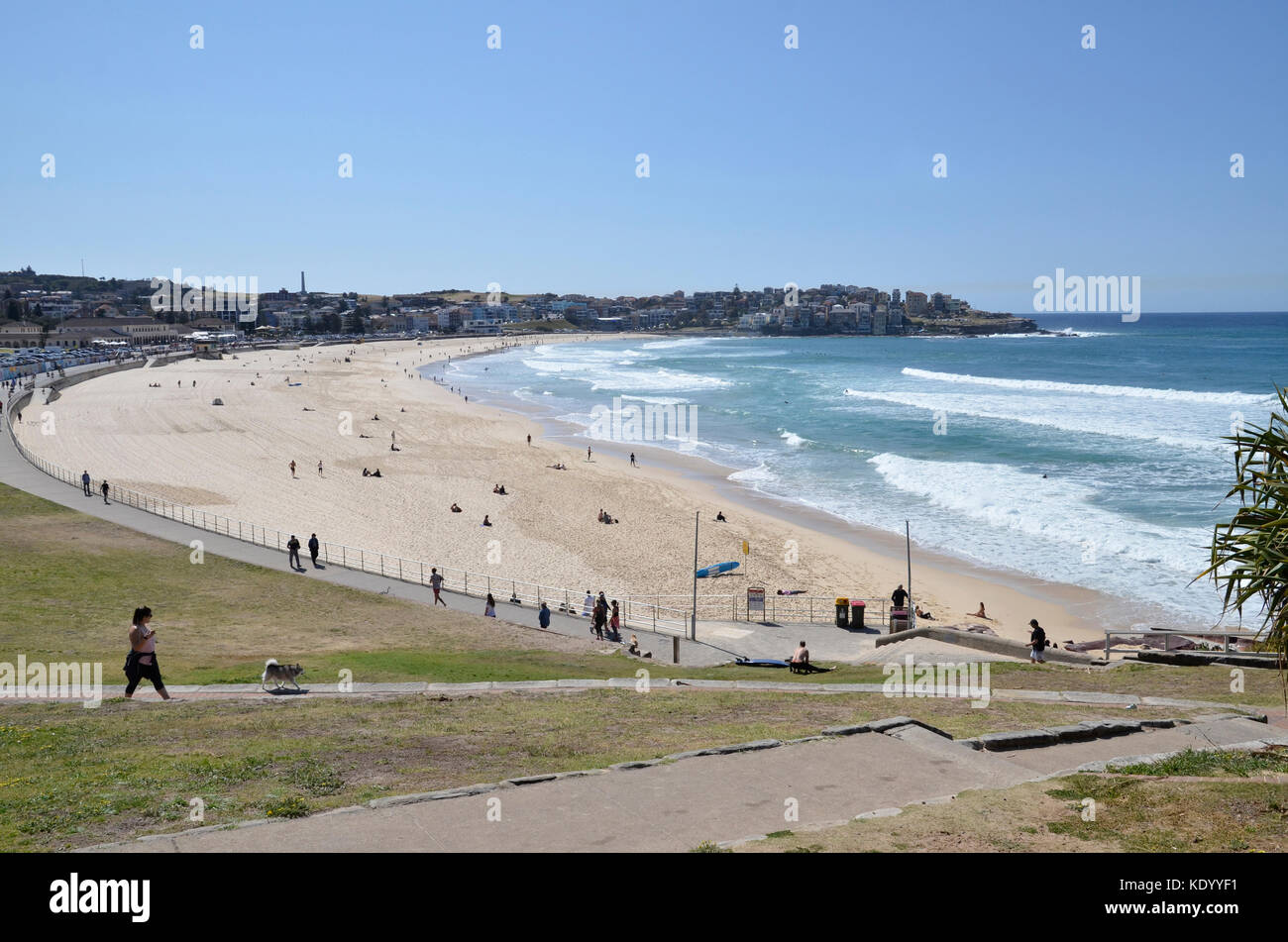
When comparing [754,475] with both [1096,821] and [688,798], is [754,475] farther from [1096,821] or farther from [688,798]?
[1096,821]

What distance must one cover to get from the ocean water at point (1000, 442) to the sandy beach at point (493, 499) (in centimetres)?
239

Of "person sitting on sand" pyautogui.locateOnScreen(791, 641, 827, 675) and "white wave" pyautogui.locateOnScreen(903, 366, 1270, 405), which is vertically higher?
"white wave" pyautogui.locateOnScreen(903, 366, 1270, 405)

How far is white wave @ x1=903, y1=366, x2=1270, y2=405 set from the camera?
212 ft

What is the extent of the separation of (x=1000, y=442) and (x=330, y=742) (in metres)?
44.7

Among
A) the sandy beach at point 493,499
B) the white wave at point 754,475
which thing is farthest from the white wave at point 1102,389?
the sandy beach at point 493,499

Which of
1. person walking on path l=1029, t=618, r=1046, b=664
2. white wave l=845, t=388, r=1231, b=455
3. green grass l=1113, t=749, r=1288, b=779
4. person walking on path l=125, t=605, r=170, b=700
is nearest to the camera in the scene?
green grass l=1113, t=749, r=1288, b=779

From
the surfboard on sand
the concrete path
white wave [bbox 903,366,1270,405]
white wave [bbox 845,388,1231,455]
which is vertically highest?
white wave [bbox 903,366,1270,405]

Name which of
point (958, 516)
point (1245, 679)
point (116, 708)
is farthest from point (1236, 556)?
point (958, 516)

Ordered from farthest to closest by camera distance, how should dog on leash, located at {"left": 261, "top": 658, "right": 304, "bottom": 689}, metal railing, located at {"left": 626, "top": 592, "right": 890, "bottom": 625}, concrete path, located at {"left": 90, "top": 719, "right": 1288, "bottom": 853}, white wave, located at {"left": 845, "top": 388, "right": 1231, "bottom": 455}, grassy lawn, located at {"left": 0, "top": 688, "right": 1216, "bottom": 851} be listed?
white wave, located at {"left": 845, "top": 388, "right": 1231, "bottom": 455} → metal railing, located at {"left": 626, "top": 592, "right": 890, "bottom": 625} → dog on leash, located at {"left": 261, "top": 658, "right": 304, "bottom": 689} → grassy lawn, located at {"left": 0, "top": 688, "right": 1216, "bottom": 851} → concrete path, located at {"left": 90, "top": 719, "right": 1288, "bottom": 853}

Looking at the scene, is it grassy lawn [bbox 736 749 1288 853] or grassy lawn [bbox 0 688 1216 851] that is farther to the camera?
grassy lawn [bbox 0 688 1216 851]

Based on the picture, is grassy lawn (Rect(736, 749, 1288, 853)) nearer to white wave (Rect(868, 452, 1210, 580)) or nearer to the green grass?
the green grass

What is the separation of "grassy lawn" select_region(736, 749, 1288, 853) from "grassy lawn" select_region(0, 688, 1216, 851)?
253cm

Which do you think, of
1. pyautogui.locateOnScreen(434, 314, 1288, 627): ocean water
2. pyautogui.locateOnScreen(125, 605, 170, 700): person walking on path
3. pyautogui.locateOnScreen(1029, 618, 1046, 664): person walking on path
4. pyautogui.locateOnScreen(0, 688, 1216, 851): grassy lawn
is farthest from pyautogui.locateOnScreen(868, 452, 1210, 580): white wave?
pyautogui.locateOnScreen(125, 605, 170, 700): person walking on path

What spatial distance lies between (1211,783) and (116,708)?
448 inches
